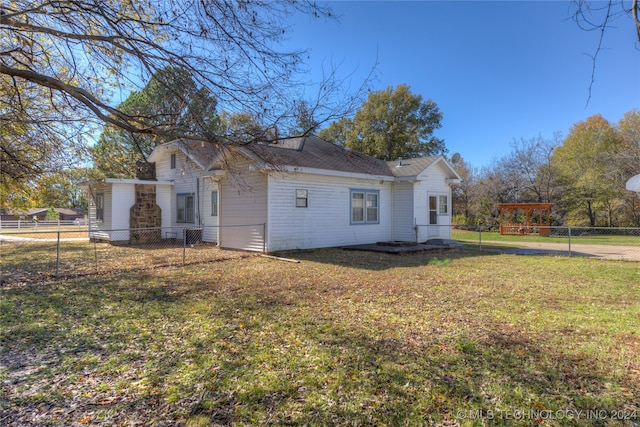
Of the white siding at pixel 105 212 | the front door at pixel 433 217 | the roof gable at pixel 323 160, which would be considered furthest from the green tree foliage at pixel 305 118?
the white siding at pixel 105 212

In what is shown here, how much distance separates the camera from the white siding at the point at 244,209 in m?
11.7

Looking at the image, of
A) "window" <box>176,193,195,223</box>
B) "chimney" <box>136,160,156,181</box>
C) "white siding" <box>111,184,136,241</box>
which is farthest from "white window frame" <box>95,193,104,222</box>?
"window" <box>176,193,195,223</box>

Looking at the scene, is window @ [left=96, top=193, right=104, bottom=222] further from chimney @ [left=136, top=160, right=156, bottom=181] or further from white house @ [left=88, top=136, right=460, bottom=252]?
chimney @ [left=136, top=160, right=156, bottom=181]

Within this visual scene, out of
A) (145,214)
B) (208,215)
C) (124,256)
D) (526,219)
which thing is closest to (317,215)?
(208,215)

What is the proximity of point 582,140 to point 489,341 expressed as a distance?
36.6 meters

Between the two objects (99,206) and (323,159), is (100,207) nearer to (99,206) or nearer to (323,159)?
(99,206)

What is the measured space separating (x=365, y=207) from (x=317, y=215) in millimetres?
2547

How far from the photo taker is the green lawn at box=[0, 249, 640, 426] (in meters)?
2.64

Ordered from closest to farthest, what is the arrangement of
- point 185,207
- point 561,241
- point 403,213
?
point 403,213, point 185,207, point 561,241

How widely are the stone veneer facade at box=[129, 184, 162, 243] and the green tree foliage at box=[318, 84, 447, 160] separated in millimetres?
18239

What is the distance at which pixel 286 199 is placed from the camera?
1191 cm

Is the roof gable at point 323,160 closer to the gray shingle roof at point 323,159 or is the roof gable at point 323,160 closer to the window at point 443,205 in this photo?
the gray shingle roof at point 323,159

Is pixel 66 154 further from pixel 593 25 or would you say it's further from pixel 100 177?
pixel 593 25

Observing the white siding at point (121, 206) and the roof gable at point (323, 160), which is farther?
the white siding at point (121, 206)
